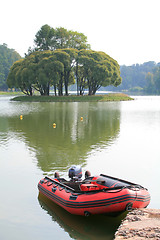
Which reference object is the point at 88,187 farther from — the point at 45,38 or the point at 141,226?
the point at 45,38

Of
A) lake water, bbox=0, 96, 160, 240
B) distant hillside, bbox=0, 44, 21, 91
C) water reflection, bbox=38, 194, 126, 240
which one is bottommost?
water reflection, bbox=38, 194, 126, 240

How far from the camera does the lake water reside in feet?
29.6

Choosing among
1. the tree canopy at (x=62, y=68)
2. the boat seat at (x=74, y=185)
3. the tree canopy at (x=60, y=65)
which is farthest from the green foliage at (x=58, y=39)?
the boat seat at (x=74, y=185)

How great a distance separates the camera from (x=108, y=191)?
9234 millimetres

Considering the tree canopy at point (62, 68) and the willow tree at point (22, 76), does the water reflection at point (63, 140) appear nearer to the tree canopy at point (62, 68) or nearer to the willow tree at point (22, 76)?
the tree canopy at point (62, 68)

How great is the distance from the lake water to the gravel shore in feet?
2.05

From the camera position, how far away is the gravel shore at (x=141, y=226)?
7.59 meters

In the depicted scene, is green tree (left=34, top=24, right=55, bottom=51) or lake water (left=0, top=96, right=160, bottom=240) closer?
lake water (left=0, top=96, right=160, bottom=240)

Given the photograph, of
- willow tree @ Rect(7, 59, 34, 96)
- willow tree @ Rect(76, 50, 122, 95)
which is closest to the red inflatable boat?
willow tree @ Rect(7, 59, 34, 96)

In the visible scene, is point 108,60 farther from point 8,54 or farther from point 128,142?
point 8,54

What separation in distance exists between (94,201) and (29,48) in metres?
80.8

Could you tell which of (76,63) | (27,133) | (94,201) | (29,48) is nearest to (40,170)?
(94,201)

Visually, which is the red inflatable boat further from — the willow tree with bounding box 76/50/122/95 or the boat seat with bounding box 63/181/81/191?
the willow tree with bounding box 76/50/122/95

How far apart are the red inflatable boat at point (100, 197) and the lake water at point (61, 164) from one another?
405mm
